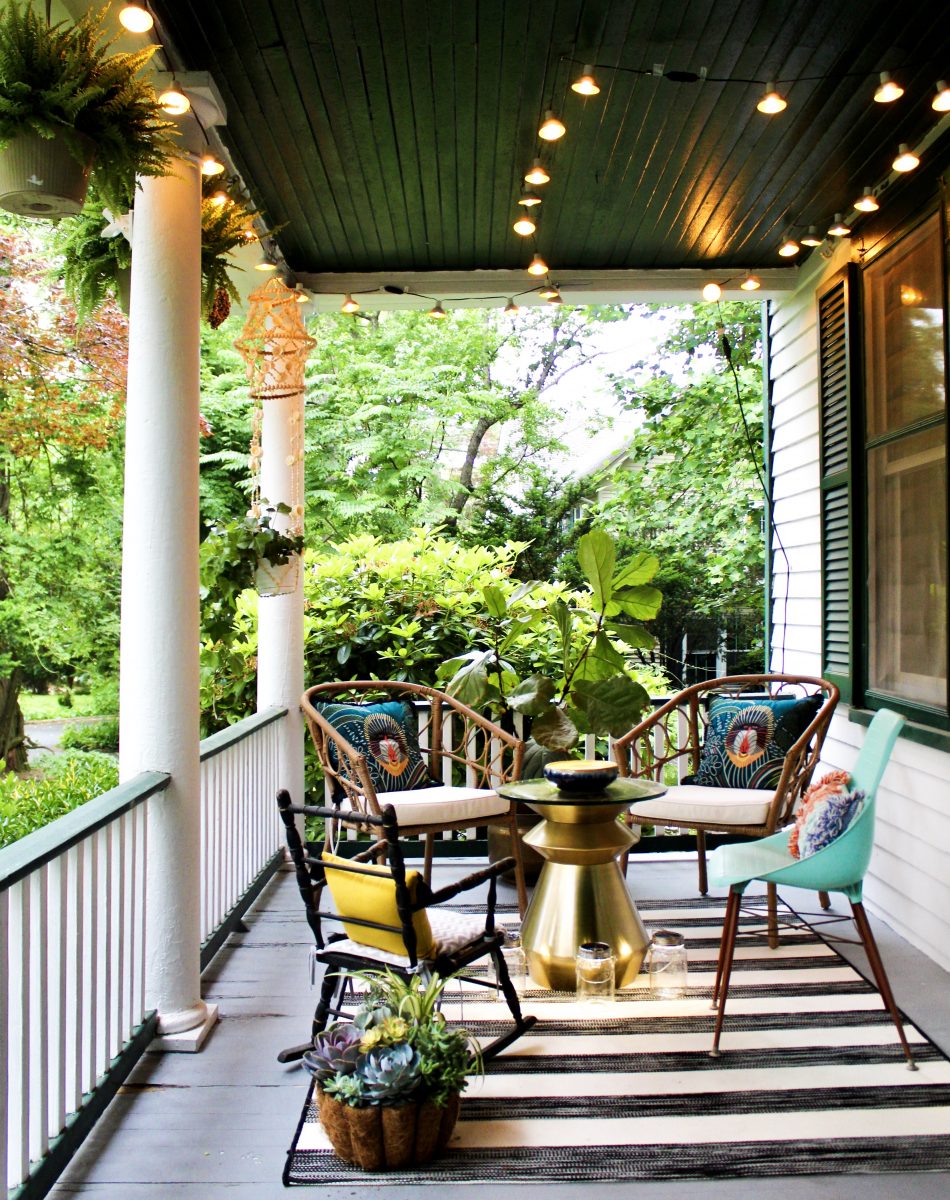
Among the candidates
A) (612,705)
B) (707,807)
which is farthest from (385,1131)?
(612,705)

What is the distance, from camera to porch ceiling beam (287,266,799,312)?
501 cm

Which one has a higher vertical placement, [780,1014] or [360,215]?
[360,215]

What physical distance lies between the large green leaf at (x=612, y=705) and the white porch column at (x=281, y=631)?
1.50 meters

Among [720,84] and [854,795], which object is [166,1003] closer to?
[854,795]

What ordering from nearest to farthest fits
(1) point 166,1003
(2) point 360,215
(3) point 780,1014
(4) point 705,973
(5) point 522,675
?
1. (1) point 166,1003
2. (3) point 780,1014
3. (4) point 705,973
4. (2) point 360,215
5. (5) point 522,675

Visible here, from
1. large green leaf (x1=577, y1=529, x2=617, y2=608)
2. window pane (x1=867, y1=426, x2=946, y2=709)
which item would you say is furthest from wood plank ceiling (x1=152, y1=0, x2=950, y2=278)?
large green leaf (x1=577, y1=529, x2=617, y2=608)

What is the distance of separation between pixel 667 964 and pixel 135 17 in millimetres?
3135

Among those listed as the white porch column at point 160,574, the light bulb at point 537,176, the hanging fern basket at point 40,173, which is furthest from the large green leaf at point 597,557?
the hanging fern basket at point 40,173

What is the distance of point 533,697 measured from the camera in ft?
13.2

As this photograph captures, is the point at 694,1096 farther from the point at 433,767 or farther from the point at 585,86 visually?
the point at 585,86

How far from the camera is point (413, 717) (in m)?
4.59

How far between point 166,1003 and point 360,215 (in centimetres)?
321

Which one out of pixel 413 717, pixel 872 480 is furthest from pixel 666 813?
pixel 872 480

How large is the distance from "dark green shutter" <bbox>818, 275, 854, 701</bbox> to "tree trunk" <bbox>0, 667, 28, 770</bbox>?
302 inches
